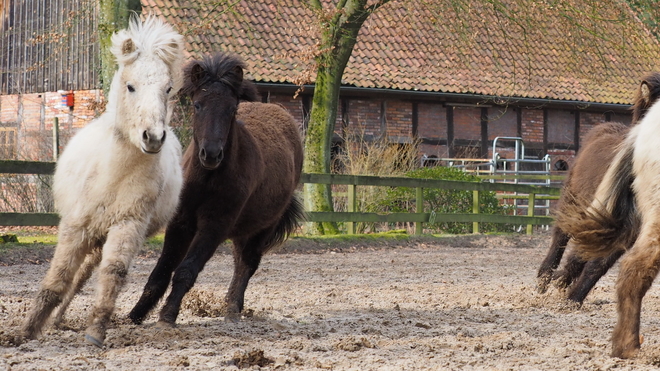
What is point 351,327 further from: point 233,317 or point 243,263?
point 243,263

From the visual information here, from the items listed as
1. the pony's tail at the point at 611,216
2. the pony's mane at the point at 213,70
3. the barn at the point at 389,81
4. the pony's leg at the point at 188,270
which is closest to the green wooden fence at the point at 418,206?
the barn at the point at 389,81

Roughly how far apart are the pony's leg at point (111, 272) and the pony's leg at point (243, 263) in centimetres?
180

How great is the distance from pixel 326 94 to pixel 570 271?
906 centimetres

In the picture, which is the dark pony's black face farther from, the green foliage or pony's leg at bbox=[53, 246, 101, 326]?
the green foliage

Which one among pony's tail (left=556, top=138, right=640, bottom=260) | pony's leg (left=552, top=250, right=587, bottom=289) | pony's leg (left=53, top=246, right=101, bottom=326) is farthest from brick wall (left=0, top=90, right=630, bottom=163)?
pony's tail (left=556, top=138, right=640, bottom=260)

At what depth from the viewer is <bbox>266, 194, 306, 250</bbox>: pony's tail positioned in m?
A: 8.26

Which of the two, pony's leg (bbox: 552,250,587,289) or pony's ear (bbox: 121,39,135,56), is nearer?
pony's ear (bbox: 121,39,135,56)

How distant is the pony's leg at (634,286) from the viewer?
5.09 m

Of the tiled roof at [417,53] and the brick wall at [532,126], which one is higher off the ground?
the tiled roof at [417,53]

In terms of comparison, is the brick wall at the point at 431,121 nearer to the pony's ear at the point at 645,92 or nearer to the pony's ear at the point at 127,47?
the pony's ear at the point at 645,92

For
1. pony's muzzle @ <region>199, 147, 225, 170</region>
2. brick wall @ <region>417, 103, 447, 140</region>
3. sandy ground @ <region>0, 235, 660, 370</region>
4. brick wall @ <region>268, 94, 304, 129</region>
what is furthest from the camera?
brick wall @ <region>417, 103, 447, 140</region>

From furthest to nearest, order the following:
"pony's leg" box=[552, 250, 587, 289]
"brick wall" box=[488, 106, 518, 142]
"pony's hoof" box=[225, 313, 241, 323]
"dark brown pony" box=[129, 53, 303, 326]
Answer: "brick wall" box=[488, 106, 518, 142]
"pony's leg" box=[552, 250, 587, 289]
"pony's hoof" box=[225, 313, 241, 323]
"dark brown pony" box=[129, 53, 303, 326]

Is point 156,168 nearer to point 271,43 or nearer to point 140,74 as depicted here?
point 140,74

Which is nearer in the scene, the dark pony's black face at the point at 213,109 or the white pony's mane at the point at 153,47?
the white pony's mane at the point at 153,47
